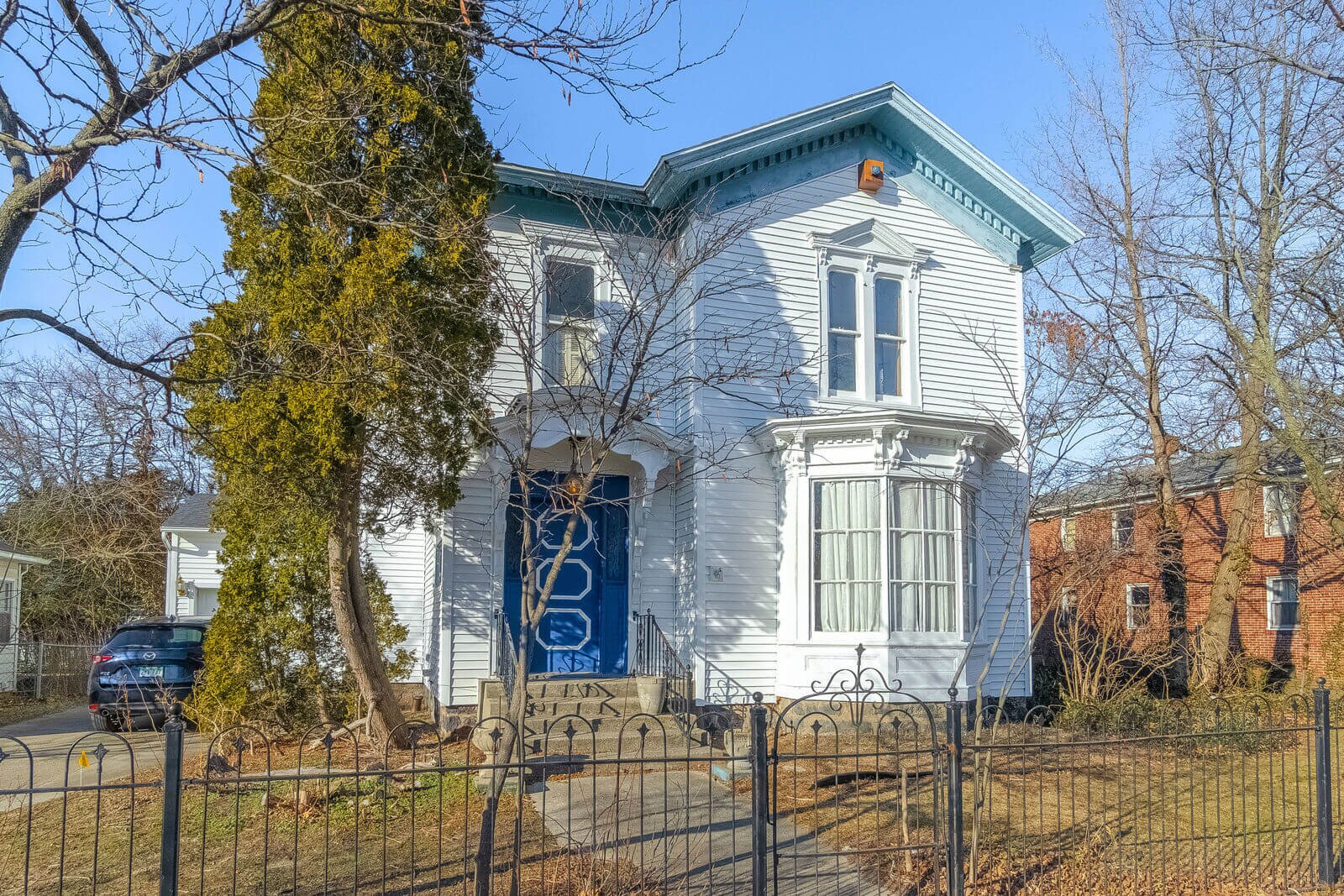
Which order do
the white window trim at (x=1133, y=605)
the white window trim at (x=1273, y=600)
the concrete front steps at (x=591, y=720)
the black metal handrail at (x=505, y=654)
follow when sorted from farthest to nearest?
the white window trim at (x=1273, y=600) < the white window trim at (x=1133, y=605) < the black metal handrail at (x=505, y=654) < the concrete front steps at (x=591, y=720)

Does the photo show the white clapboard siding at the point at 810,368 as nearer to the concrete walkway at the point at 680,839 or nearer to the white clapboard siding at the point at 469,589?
the white clapboard siding at the point at 469,589

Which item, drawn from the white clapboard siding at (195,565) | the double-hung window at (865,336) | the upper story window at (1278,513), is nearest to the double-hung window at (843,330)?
the double-hung window at (865,336)

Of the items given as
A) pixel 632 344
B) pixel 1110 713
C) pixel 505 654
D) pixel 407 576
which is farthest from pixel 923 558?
pixel 407 576

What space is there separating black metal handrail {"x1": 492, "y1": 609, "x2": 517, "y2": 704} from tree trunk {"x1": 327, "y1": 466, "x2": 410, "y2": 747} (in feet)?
3.69

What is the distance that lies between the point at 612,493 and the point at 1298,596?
17.6m

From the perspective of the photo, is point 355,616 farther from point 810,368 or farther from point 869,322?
point 869,322

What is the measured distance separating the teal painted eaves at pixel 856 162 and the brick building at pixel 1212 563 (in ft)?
17.7

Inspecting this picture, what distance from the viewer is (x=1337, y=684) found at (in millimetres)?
17062

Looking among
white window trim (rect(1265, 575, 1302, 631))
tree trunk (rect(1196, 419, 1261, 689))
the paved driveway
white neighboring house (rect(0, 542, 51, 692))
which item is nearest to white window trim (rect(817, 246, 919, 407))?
tree trunk (rect(1196, 419, 1261, 689))

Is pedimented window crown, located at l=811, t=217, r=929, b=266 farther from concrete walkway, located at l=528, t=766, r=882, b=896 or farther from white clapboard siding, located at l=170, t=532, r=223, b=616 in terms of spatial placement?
white clapboard siding, located at l=170, t=532, r=223, b=616

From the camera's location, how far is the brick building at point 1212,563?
17547mm

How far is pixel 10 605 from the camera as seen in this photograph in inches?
816

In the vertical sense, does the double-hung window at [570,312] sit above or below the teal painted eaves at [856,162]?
below

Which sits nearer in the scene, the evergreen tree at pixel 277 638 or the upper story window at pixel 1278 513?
the evergreen tree at pixel 277 638
